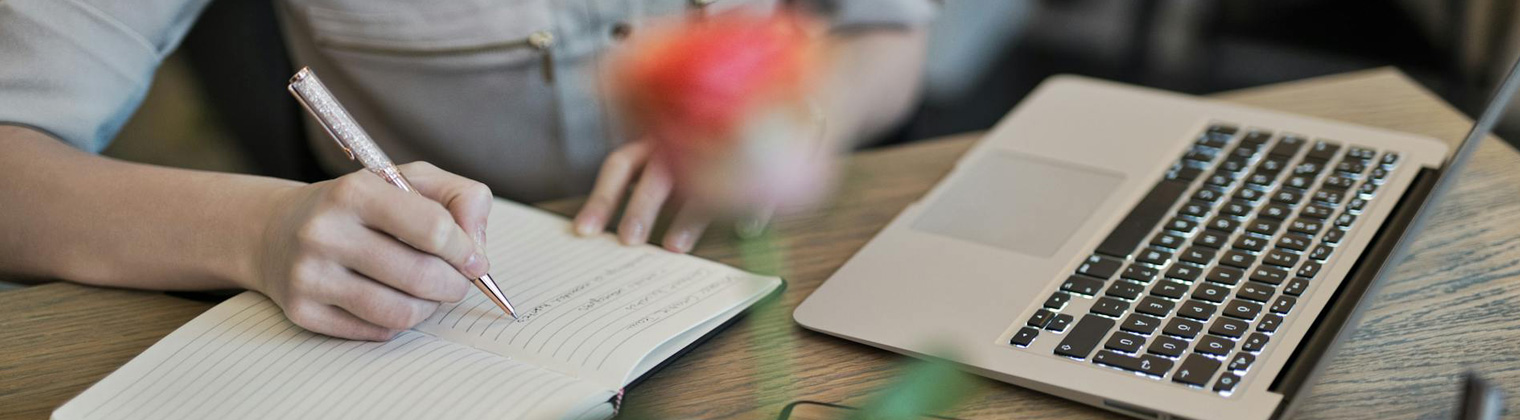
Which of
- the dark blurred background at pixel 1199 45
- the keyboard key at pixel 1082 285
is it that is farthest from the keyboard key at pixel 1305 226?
the dark blurred background at pixel 1199 45

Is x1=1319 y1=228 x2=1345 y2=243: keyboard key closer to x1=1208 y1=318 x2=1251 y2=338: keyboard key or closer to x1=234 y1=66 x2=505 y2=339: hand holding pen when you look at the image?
x1=1208 y1=318 x2=1251 y2=338: keyboard key

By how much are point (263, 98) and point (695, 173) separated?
55cm

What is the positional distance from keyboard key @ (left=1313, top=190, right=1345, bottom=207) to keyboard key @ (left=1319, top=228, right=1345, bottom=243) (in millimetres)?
30

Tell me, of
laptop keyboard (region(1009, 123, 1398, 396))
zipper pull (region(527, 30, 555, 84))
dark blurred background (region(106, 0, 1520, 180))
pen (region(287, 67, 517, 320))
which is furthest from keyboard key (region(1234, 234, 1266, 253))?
dark blurred background (region(106, 0, 1520, 180))

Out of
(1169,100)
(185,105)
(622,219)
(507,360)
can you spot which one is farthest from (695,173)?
(185,105)

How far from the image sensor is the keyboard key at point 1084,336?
473 millimetres

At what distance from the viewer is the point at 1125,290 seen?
0.51 metres

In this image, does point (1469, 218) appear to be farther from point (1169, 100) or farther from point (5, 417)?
point (5, 417)

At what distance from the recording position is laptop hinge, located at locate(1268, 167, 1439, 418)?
1.42 feet

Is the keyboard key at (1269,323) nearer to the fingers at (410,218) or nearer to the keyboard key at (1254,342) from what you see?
the keyboard key at (1254,342)

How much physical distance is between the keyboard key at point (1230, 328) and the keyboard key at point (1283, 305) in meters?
0.02

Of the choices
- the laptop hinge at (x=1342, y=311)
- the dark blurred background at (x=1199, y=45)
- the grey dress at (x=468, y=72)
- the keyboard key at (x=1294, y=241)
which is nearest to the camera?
the laptop hinge at (x=1342, y=311)

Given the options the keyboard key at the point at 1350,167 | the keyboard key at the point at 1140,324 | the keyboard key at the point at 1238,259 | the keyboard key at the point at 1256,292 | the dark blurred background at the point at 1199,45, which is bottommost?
the dark blurred background at the point at 1199,45

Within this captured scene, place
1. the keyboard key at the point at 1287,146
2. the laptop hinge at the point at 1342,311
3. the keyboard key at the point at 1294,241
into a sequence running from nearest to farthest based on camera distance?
the laptop hinge at the point at 1342,311
the keyboard key at the point at 1294,241
the keyboard key at the point at 1287,146
